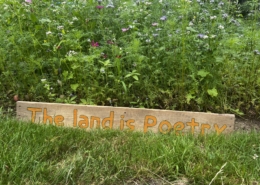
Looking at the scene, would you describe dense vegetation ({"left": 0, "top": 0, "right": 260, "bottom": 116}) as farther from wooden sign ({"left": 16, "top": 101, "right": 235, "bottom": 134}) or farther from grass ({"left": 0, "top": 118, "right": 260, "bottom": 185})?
grass ({"left": 0, "top": 118, "right": 260, "bottom": 185})

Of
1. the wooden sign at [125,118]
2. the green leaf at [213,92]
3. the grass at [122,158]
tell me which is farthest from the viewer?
the green leaf at [213,92]

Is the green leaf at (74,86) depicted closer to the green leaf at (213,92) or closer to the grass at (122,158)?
the grass at (122,158)

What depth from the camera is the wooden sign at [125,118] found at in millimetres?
2561

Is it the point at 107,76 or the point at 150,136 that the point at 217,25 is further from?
the point at 150,136

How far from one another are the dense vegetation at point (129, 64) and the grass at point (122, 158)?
1.71ft

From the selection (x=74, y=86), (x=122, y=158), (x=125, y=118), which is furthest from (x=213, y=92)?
(x=74, y=86)

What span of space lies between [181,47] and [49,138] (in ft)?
4.40

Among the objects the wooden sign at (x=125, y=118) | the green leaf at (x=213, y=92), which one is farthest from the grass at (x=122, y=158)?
the green leaf at (x=213, y=92)

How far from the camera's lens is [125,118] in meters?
2.62

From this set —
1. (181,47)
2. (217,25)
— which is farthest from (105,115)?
(217,25)

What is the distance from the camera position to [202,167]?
2.00 metres

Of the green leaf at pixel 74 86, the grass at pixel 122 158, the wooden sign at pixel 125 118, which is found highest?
the green leaf at pixel 74 86

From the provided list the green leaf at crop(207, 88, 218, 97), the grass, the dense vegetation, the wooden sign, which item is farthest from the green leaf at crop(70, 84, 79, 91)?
the green leaf at crop(207, 88, 218, 97)

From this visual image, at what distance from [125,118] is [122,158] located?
0.54 m
